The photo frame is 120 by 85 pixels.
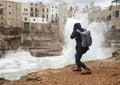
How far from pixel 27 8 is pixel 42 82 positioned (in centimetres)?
7299

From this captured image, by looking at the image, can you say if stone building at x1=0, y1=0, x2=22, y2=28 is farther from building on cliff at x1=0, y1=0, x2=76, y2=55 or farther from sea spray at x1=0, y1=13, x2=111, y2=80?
sea spray at x1=0, y1=13, x2=111, y2=80

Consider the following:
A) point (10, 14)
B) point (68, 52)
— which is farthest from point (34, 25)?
point (68, 52)

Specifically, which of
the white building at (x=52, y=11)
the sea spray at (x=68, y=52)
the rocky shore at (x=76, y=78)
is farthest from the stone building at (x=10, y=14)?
the rocky shore at (x=76, y=78)

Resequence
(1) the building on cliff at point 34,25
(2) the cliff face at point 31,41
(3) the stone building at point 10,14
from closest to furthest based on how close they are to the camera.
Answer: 1. (2) the cliff face at point 31,41
2. (1) the building on cliff at point 34,25
3. (3) the stone building at point 10,14

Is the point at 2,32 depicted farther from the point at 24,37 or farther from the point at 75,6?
the point at 75,6

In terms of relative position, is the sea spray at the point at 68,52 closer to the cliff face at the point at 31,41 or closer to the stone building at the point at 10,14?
the cliff face at the point at 31,41

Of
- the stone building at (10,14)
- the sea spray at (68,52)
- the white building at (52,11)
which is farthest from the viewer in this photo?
the white building at (52,11)

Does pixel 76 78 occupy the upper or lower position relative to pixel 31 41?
upper

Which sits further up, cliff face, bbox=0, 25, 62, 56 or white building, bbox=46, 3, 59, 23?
white building, bbox=46, 3, 59, 23

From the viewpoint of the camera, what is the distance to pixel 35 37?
7250 centimetres

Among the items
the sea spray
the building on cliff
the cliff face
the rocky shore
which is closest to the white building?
the building on cliff

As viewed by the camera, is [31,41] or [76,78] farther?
[31,41]

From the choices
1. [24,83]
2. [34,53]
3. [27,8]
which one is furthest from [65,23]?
[24,83]

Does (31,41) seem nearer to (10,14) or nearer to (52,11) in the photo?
(10,14)
